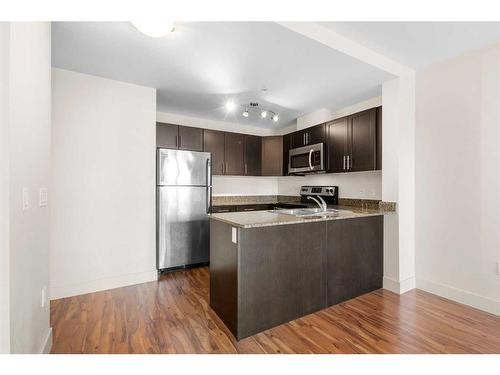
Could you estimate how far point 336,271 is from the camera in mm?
2387

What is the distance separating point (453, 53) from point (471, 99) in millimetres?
499

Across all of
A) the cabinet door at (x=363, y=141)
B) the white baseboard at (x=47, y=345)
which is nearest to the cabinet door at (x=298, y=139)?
the cabinet door at (x=363, y=141)

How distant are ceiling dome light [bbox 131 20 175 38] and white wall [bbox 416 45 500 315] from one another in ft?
9.02

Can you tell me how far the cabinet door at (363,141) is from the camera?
295cm

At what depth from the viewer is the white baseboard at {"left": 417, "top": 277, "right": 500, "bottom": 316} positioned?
2.22 m

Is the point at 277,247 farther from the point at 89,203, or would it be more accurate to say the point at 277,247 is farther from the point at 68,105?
the point at 68,105

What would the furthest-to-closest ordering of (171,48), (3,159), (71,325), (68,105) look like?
1. (68,105)
2. (171,48)
3. (71,325)
4. (3,159)

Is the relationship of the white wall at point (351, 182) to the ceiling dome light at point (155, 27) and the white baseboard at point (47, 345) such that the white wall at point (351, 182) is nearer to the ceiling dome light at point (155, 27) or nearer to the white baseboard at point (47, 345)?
the ceiling dome light at point (155, 27)

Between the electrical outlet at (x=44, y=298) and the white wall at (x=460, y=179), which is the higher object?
the white wall at (x=460, y=179)

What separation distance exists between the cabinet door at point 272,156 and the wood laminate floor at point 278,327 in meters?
2.56

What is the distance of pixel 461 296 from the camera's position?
2.42 meters

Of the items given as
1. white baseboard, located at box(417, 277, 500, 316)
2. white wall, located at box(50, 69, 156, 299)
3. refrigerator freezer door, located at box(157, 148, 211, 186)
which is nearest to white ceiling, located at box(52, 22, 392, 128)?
white wall, located at box(50, 69, 156, 299)

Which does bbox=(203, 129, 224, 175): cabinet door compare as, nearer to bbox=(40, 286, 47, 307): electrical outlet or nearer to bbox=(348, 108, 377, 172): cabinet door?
bbox=(348, 108, 377, 172): cabinet door
